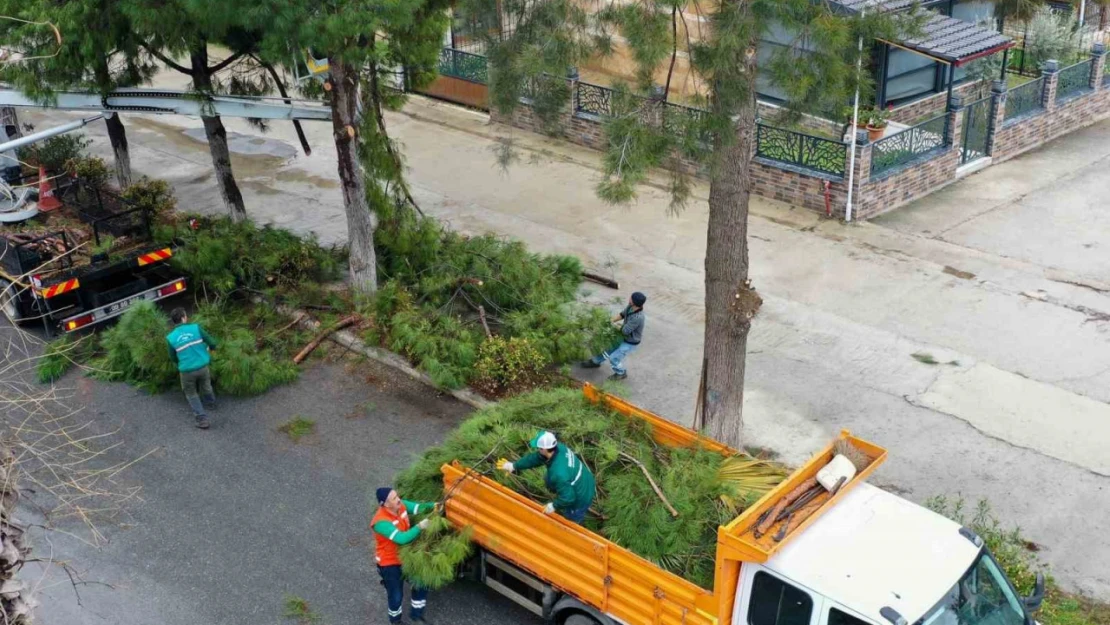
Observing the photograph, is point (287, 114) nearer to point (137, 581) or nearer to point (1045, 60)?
point (137, 581)

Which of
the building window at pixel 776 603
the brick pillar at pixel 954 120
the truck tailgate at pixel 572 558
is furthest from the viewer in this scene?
the brick pillar at pixel 954 120

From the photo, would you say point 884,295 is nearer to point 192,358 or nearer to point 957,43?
point 957,43

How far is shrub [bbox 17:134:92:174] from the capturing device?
17078 millimetres

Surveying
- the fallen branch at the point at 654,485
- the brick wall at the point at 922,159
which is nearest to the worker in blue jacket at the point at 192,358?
the fallen branch at the point at 654,485

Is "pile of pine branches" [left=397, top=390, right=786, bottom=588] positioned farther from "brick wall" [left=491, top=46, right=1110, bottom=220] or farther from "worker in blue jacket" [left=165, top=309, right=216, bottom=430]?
"brick wall" [left=491, top=46, right=1110, bottom=220]

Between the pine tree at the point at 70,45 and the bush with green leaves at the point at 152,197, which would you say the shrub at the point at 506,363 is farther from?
the pine tree at the point at 70,45

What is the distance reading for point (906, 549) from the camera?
24.5 ft

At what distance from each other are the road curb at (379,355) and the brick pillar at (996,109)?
1067 cm

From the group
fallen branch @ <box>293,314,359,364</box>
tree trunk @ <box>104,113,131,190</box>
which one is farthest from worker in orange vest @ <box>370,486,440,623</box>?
tree trunk @ <box>104,113,131,190</box>

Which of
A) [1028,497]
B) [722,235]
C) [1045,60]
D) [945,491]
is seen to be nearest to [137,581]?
[722,235]

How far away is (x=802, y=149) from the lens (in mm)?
17062

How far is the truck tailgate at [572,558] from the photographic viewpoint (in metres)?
7.73

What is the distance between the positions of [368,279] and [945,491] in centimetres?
698

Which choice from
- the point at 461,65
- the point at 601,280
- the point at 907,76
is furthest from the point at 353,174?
the point at 907,76
